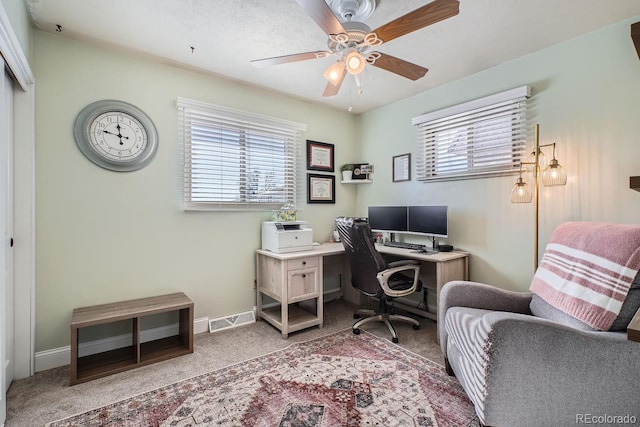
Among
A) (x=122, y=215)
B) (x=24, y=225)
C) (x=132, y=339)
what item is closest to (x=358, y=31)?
(x=122, y=215)

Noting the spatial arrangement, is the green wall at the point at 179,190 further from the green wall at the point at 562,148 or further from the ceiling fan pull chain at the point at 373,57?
the ceiling fan pull chain at the point at 373,57

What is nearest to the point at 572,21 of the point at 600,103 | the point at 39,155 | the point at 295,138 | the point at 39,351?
the point at 600,103

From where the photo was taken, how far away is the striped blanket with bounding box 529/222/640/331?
143 centimetres

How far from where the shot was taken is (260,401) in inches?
70.7

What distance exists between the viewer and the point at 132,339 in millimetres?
2484

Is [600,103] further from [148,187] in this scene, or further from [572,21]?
[148,187]

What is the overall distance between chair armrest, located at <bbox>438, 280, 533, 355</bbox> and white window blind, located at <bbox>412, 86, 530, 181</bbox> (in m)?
1.14

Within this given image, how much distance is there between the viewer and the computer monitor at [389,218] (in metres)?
3.25

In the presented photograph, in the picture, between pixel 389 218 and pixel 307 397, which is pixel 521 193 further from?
pixel 307 397

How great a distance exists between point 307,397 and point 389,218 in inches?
80.8

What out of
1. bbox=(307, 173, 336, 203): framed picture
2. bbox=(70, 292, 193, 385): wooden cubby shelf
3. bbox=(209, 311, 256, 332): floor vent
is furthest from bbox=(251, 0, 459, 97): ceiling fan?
bbox=(209, 311, 256, 332): floor vent

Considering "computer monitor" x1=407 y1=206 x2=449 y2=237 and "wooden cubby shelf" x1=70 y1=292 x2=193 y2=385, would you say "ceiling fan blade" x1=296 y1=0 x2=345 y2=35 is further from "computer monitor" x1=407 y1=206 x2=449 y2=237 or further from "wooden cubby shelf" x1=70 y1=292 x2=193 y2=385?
"wooden cubby shelf" x1=70 y1=292 x2=193 y2=385

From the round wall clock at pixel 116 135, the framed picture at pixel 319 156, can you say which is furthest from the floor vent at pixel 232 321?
the framed picture at pixel 319 156

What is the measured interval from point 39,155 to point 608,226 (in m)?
3.65
